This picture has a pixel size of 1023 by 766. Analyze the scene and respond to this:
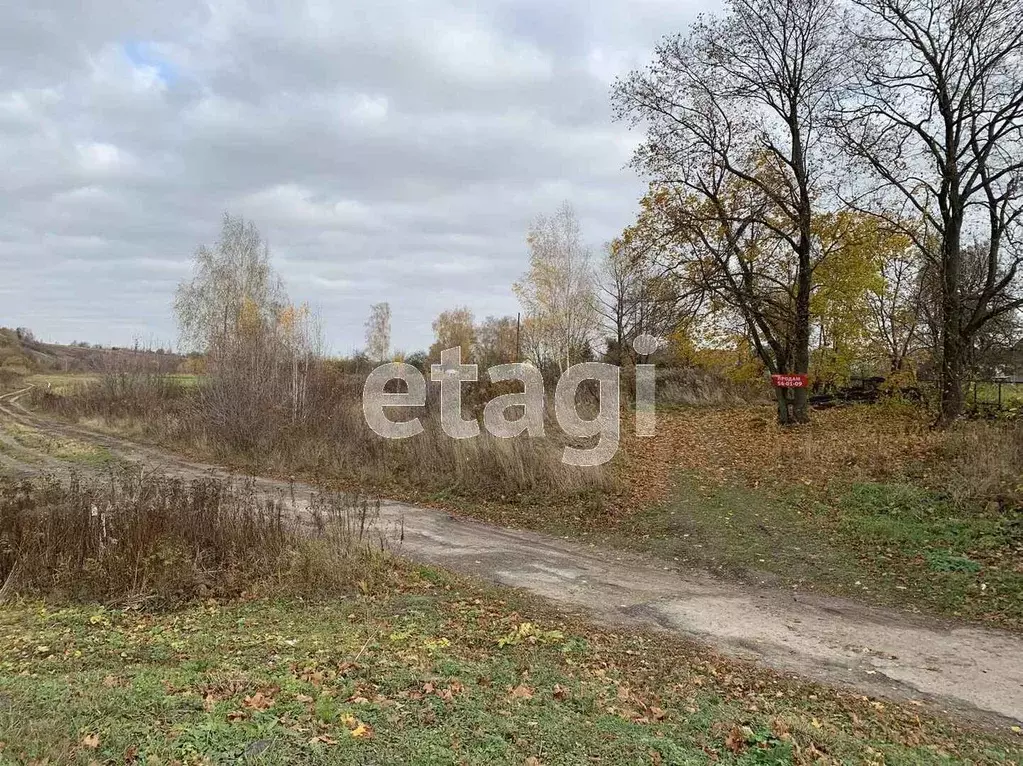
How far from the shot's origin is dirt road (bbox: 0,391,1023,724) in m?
5.60

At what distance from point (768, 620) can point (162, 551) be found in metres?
6.77

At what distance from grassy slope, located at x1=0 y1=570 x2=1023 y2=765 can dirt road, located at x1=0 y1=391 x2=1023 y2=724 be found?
493mm

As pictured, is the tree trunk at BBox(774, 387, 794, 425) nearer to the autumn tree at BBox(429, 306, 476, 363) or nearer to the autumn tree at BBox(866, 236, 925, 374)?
the autumn tree at BBox(866, 236, 925, 374)

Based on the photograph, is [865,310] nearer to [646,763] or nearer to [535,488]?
[535,488]

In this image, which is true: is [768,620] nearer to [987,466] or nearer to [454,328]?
[987,466]

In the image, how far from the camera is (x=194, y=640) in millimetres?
5914

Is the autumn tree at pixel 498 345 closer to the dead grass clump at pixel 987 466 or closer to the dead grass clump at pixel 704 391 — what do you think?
the dead grass clump at pixel 704 391

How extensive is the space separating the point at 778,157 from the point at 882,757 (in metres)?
17.6

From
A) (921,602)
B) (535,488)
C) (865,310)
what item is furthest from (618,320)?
(921,602)

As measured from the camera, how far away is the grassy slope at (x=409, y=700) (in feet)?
12.6

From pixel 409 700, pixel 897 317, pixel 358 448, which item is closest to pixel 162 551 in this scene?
pixel 409 700

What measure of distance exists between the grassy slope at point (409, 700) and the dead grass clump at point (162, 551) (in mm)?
792

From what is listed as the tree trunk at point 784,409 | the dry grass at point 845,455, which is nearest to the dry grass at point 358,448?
the dry grass at point 845,455

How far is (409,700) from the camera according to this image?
4586 mm
